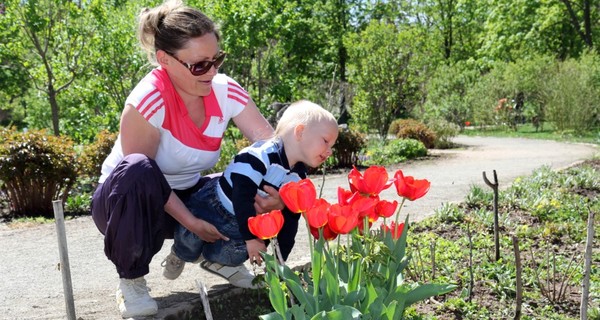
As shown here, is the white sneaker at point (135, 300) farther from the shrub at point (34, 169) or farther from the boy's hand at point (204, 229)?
the shrub at point (34, 169)

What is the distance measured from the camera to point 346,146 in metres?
11.5

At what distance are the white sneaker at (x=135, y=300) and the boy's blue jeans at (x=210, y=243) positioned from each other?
1.26ft

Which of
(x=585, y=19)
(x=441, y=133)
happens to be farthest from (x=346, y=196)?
(x=585, y=19)

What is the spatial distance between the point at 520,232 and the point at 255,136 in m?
2.13

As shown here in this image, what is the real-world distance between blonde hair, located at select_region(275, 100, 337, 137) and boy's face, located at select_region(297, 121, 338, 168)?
2 cm

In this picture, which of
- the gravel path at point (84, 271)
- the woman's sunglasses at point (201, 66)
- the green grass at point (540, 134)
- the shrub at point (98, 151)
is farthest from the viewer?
the green grass at point (540, 134)

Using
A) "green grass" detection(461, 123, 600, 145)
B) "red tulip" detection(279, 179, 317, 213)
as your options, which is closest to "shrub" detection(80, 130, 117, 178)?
"red tulip" detection(279, 179, 317, 213)

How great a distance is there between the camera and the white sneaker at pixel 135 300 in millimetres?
3133

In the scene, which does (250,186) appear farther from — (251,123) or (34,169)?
(34,169)

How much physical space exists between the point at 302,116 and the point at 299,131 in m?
0.07

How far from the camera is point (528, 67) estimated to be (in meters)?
25.0

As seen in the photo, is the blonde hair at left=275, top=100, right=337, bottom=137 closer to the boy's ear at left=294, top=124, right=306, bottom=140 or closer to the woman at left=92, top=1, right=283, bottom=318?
the boy's ear at left=294, top=124, right=306, bottom=140

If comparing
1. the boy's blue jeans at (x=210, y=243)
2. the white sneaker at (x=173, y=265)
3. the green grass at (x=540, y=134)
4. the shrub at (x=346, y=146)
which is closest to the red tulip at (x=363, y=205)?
the boy's blue jeans at (x=210, y=243)

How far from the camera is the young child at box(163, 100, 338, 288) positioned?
2.98 meters
